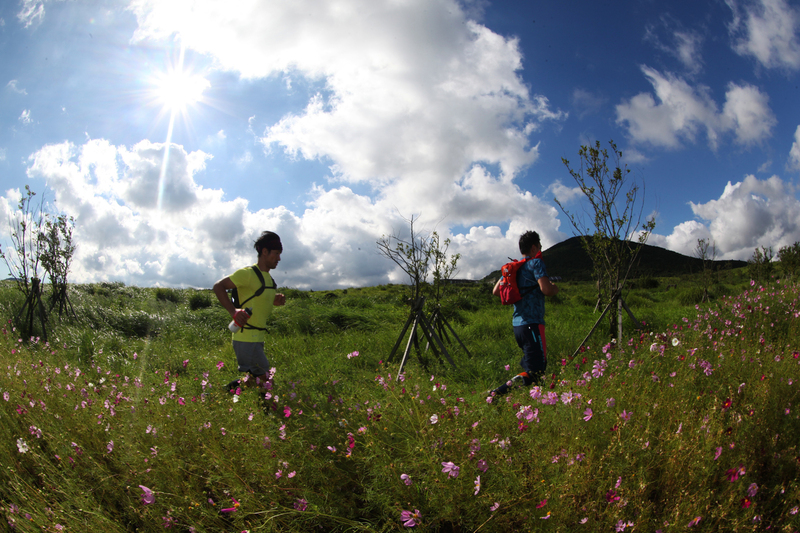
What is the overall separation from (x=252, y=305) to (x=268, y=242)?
26.1 inches


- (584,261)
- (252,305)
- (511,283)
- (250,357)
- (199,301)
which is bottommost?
(250,357)

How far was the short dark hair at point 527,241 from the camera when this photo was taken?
4.07 metres

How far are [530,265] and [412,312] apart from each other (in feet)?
6.79

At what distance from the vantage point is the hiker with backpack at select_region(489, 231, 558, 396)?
3.83m

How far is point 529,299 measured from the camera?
3953 mm

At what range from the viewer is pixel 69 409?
11.5ft

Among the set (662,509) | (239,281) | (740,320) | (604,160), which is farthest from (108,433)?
(740,320)


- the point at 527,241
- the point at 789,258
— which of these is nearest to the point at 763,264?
the point at 789,258

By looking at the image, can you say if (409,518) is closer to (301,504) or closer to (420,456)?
(420,456)

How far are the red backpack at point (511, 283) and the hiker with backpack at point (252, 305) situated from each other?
2.31 meters

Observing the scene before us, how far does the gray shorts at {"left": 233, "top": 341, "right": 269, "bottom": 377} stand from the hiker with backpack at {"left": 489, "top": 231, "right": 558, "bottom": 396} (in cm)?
238

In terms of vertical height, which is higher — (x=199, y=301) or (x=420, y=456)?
(x=199, y=301)

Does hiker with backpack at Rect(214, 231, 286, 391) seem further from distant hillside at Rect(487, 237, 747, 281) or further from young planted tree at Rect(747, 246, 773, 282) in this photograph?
distant hillside at Rect(487, 237, 747, 281)

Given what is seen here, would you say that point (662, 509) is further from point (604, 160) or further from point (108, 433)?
point (604, 160)
